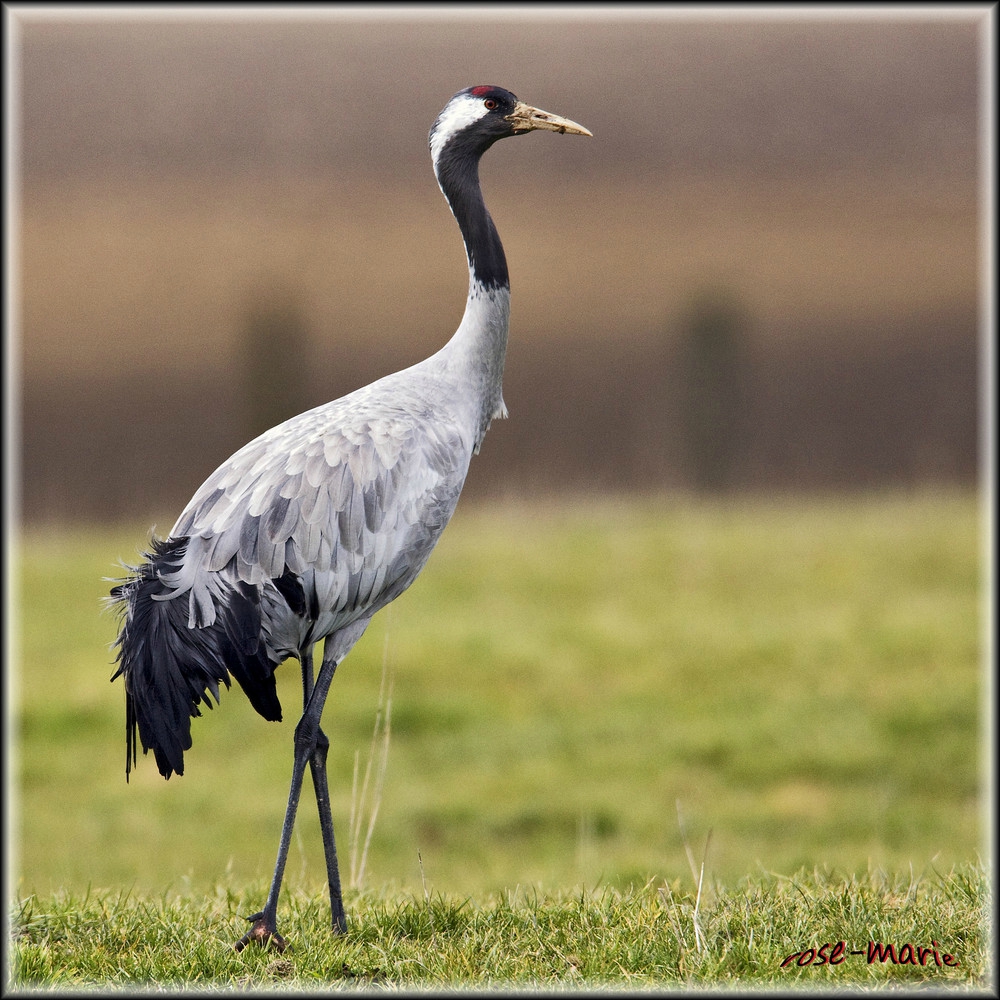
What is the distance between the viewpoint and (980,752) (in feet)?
48.3

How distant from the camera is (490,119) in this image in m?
6.34

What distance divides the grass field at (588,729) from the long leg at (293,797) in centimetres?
207

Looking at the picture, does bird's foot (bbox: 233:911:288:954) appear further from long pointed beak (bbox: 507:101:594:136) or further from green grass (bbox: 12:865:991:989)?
long pointed beak (bbox: 507:101:594:136)

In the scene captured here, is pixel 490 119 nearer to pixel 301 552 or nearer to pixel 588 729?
pixel 301 552

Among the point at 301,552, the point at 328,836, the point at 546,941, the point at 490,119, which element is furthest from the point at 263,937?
the point at 490,119

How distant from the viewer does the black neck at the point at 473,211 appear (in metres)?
6.41

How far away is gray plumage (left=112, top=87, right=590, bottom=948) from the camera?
561 cm

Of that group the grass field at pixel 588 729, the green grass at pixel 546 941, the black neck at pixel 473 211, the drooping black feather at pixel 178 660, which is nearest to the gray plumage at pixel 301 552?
the drooping black feather at pixel 178 660

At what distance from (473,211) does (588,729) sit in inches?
408

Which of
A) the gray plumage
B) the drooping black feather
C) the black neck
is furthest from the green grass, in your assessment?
the black neck

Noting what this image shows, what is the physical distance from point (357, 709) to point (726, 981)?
37.0 feet

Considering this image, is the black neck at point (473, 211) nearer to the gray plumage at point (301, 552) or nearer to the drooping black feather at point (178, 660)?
the gray plumage at point (301, 552)

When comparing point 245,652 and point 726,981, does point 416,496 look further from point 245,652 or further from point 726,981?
point 726,981

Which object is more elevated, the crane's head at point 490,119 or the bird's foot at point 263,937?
the crane's head at point 490,119
